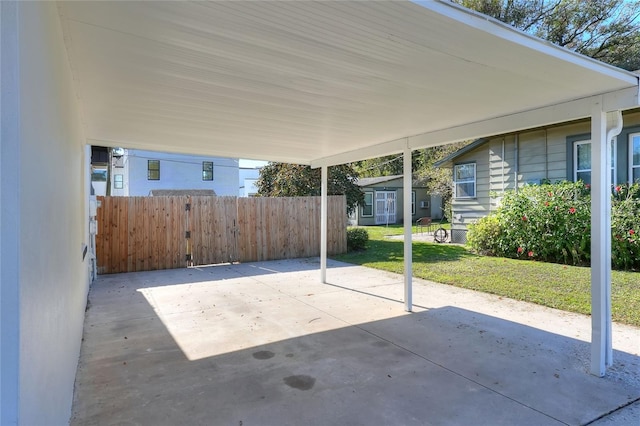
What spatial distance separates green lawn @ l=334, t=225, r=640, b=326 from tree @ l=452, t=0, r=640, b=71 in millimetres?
8157

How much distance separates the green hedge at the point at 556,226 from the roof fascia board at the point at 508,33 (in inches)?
234

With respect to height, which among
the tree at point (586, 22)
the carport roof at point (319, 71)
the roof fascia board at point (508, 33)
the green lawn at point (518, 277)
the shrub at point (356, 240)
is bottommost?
the green lawn at point (518, 277)

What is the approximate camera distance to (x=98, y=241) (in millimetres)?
8258

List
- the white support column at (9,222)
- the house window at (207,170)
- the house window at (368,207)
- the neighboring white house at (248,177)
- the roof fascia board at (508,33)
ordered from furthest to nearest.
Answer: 1. the neighboring white house at (248,177)
2. the house window at (368,207)
3. the house window at (207,170)
4. the roof fascia board at (508,33)
5. the white support column at (9,222)

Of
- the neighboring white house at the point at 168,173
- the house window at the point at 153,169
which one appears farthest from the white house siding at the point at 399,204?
the house window at the point at 153,169

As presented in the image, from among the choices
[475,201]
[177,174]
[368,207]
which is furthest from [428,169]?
[177,174]

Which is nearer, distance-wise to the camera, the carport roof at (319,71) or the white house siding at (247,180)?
the carport roof at (319,71)

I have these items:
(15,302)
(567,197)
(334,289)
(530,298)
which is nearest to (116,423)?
(15,302)

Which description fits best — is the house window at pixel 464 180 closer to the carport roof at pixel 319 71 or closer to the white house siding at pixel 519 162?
the white house siding at pixel 519 162

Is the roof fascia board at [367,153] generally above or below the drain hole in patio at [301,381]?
above

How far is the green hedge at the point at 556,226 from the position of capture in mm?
7551

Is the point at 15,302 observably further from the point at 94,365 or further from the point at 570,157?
the point at 570,157

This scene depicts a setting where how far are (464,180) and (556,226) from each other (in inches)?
169

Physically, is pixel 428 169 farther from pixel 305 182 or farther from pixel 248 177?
pixel 248 177
